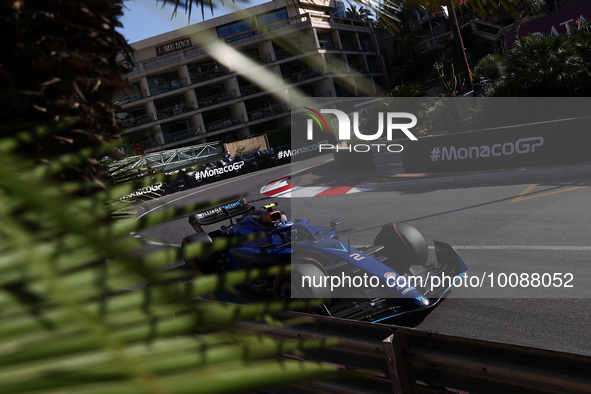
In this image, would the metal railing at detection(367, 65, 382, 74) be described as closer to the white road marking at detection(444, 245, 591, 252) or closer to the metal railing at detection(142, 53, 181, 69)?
the metal railing at detection(142, 53, 181, 69)

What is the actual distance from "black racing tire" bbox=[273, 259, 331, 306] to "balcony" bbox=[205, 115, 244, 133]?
3458 cm

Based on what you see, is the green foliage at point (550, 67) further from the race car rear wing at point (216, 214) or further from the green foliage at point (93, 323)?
the green foliage at point (93, 323)

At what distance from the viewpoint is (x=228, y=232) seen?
27.7 feet

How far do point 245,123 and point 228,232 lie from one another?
3258cm

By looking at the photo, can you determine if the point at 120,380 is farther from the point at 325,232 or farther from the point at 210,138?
the point at 210,138

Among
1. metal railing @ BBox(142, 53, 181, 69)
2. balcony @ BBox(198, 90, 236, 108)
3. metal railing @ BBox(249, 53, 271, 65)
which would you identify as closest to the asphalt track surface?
balcony @ BBox(198, 90, 236, 108)

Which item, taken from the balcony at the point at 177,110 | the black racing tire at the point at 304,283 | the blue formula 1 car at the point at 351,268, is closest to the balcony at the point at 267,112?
the balcony at the point at 177,110

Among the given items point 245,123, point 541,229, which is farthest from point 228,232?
point 245,123

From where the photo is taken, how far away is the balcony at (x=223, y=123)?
129 ft

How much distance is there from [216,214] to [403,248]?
437 cm

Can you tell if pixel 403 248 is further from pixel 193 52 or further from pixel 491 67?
pixel 193 52

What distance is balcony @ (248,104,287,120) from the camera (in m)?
40.5

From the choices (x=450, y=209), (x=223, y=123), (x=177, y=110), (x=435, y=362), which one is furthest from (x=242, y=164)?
(x=435, y=362)

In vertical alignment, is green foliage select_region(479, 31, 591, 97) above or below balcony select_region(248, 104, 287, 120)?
below
